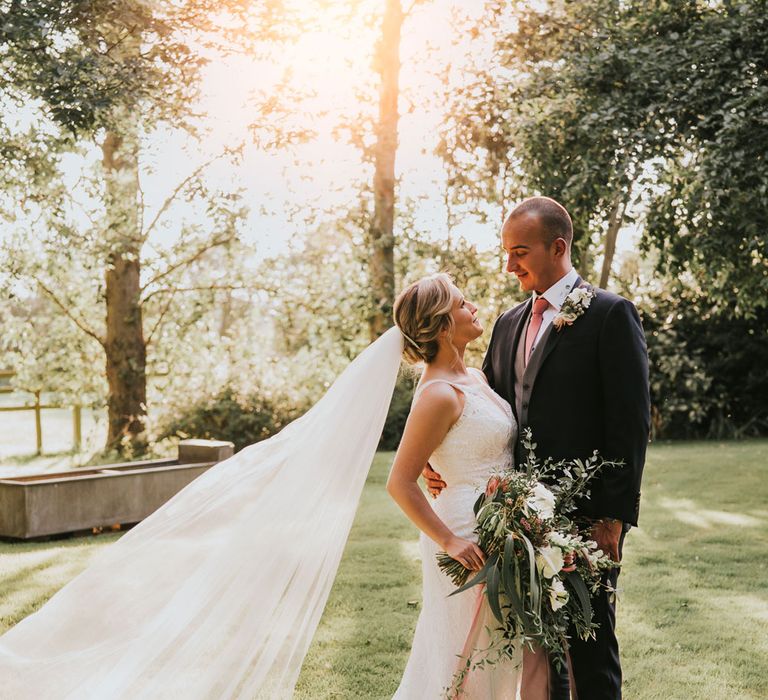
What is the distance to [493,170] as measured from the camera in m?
15.7

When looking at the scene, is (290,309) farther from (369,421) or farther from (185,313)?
(369,421)

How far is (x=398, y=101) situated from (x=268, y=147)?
2.44 meters

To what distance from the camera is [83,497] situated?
8594 mm

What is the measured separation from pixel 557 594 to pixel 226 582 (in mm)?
1293

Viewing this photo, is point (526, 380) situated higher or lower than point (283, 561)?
higher

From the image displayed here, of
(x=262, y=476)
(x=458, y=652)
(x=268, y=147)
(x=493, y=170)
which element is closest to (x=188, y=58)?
(x=268, y=147)

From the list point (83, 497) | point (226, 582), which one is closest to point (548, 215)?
point (226, 582)

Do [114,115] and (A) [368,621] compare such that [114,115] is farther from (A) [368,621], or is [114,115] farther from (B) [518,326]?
(B) [518,326]

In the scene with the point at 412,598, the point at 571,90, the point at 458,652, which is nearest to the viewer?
the point at 458,652

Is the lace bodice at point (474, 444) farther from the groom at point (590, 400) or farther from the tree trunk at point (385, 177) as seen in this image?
the tree trunk at point (385, 177)

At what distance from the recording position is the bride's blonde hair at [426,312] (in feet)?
10.9

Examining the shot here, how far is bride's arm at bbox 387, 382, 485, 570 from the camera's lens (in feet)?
10.2

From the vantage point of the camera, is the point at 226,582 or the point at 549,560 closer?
the point at 549,560

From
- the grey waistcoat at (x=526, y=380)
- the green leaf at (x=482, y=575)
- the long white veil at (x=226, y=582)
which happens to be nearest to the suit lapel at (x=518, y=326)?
the grey waistcoat at (x=526, y=380)
